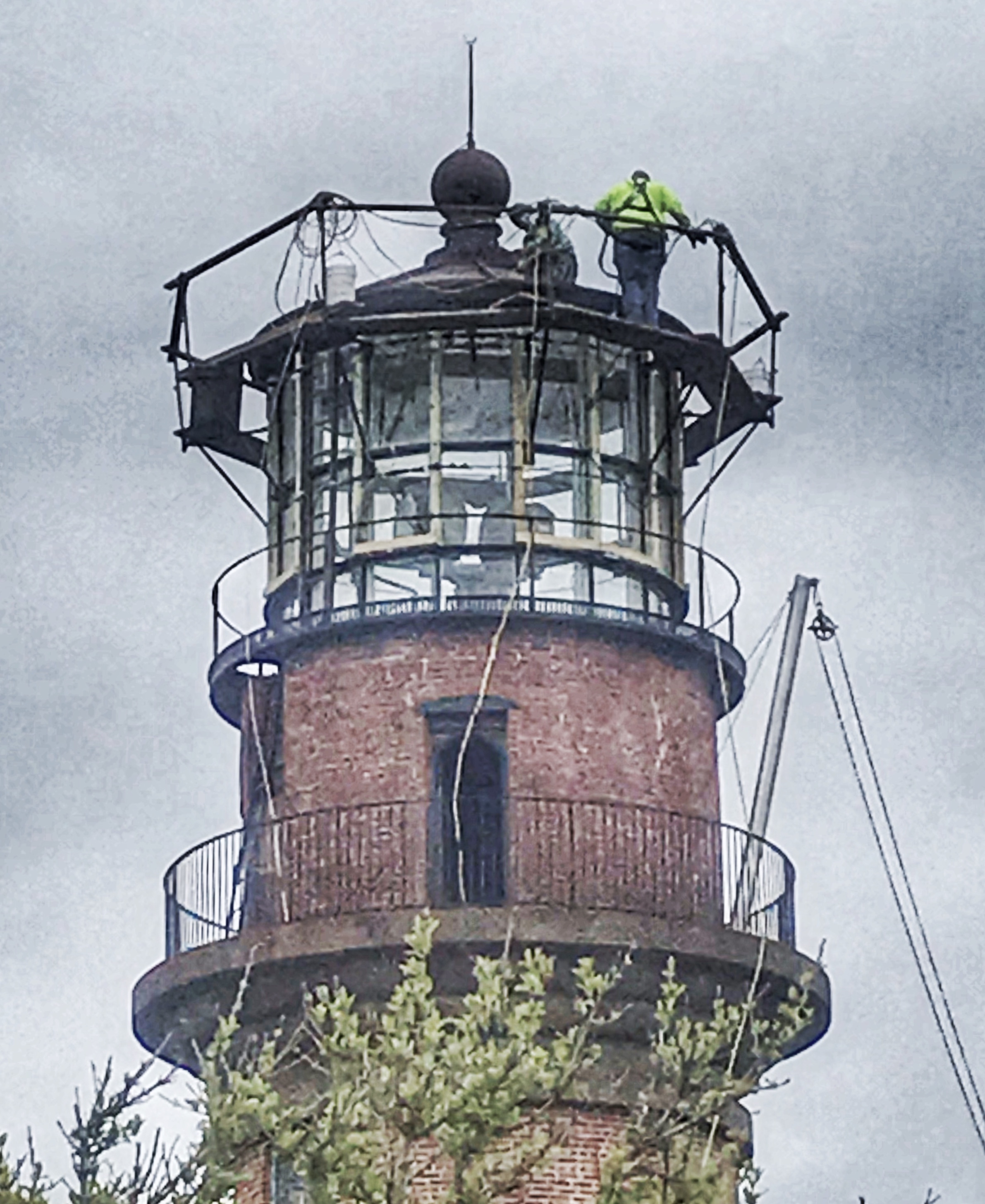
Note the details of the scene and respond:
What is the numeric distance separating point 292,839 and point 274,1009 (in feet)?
5.11

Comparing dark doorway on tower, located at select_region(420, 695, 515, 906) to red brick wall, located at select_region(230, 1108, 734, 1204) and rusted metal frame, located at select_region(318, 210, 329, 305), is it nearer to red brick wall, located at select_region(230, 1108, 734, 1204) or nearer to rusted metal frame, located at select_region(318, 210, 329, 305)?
red brick wall, located at select_region(230, 1108, 734, 1204)

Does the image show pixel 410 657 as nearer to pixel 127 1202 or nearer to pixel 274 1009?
pixel 274 1009

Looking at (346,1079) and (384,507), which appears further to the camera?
(384,507)

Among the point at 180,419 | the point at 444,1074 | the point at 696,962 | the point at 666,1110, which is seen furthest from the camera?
the point at 180,419

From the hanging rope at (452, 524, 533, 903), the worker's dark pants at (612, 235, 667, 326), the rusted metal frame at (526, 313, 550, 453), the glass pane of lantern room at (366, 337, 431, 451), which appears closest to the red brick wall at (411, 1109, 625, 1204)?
the hanging rope at (452, 524, 533, 903)

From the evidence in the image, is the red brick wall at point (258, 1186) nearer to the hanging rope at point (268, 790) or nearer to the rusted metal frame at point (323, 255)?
the hanging rope at point (268, 790)

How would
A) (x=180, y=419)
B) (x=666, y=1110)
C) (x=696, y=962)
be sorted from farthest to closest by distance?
1. (x=180, y=419)
2. (x=696, y=962)
3. (x=666, y=1110)

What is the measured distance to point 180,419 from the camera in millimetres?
35656

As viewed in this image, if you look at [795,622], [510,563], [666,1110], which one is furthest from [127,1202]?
[795,622]

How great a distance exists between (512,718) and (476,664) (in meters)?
0.59

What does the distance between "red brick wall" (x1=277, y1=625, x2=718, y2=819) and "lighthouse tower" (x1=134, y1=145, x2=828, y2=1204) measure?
23 mm

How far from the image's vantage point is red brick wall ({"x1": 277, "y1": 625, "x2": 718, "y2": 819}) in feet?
109

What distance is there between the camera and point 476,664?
3338 centimetres

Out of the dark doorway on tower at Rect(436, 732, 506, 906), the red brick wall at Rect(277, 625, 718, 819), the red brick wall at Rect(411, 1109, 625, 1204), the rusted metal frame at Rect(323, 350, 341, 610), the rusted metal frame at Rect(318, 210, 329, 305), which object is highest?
the rusted metal frame at Rect(318, 210, 329, 305)
